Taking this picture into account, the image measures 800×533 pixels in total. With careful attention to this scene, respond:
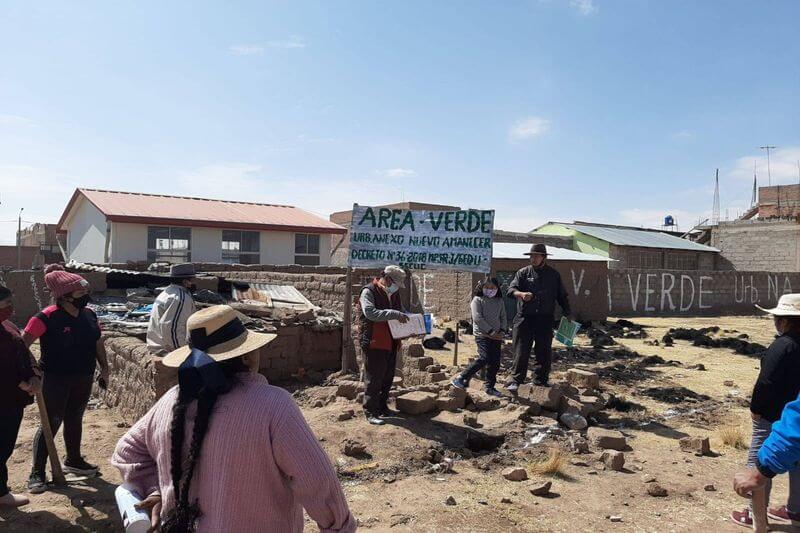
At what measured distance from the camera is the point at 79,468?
210 inches

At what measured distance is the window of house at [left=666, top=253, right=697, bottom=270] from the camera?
32688 millimetres

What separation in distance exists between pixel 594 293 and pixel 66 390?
17.5 m

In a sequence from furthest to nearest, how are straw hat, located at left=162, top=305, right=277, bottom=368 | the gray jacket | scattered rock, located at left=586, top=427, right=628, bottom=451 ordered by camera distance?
the gray jacket → scattered rock, located at left=586, top=427, right=628, bottom=451 → straw hat, located at left=162, top=305, right=277, bottom=368

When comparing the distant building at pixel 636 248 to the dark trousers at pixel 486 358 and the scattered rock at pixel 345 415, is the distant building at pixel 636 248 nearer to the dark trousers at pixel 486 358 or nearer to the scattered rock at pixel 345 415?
the dark trousers at pixel 486 358

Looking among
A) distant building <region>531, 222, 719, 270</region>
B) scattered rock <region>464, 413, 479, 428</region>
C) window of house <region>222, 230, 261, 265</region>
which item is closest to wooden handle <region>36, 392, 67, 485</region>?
scattered rock <region>464, 413, 479, 428</region>

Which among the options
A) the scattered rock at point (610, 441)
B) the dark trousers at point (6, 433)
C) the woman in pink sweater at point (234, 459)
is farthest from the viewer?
the scattered rock at point (610, 441)

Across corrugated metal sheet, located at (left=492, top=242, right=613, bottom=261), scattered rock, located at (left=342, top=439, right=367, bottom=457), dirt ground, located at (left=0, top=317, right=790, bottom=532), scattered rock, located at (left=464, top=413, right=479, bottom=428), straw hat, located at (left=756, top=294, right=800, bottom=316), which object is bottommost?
dirt ground, located at (left=0, top=317, right=790, bottom=532)

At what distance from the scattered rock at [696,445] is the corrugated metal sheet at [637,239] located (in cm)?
2597

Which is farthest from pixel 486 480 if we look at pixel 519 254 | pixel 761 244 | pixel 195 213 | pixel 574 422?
pixel 761 244

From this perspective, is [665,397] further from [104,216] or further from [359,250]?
[104,216]


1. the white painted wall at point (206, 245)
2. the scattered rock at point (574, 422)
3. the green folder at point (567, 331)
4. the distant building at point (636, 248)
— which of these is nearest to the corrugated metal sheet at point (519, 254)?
the green folder at point (567, 331)

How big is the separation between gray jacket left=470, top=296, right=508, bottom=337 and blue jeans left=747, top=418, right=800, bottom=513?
3684 millimetres

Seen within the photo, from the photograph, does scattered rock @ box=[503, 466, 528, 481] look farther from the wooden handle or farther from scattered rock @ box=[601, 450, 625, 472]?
the wooden handle

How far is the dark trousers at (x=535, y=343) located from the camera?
802cm
